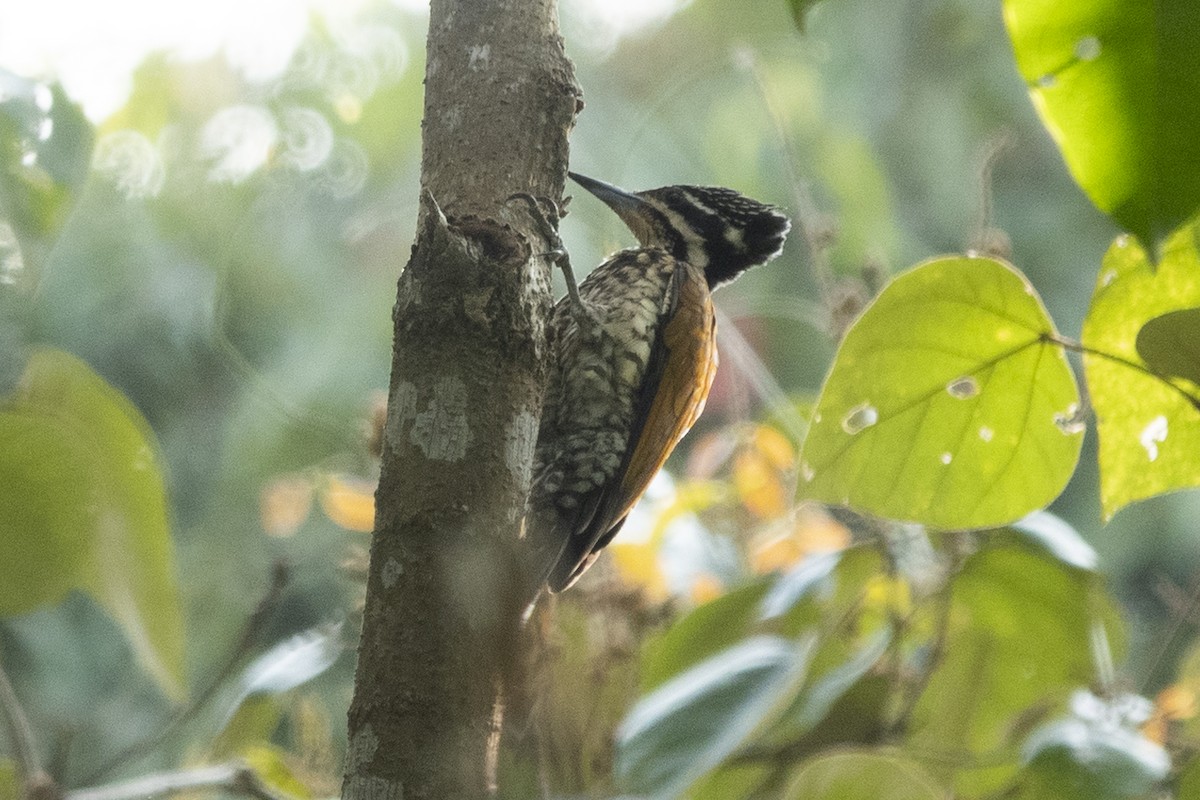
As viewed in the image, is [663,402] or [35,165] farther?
[663,402]

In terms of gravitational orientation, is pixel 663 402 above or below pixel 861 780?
above

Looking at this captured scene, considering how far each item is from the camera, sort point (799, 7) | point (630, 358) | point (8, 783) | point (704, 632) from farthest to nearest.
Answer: point (630, 358) < point (704, 632) < point (8, 783) < point (799, 7)

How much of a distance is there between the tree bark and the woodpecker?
635mm

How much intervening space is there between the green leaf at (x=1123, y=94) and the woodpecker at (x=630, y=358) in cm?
95

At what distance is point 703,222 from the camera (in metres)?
2.22

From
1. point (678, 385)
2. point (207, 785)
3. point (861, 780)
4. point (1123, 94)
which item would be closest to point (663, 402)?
point (678, 385)

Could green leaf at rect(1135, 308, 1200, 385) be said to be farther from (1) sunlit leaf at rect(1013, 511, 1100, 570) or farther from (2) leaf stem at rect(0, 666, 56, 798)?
(2) leaf stem at rect(0, 666, 56, 798)

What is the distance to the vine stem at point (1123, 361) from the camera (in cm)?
104

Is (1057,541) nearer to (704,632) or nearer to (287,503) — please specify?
(704,632)

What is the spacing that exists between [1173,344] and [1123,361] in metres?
0.13

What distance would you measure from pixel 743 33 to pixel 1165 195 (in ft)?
12.6

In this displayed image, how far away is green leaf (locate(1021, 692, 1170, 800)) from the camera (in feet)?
4.35

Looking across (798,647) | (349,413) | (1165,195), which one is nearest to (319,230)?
(349,413)

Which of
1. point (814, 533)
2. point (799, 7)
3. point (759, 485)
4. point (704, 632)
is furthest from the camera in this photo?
point (814, 533)
